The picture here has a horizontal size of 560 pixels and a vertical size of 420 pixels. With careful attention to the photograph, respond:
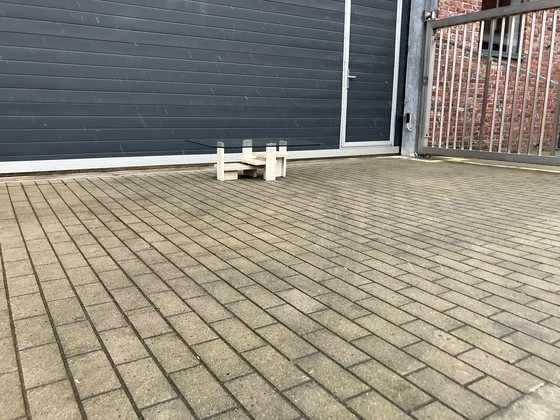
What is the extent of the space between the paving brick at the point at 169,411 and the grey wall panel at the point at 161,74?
571cm

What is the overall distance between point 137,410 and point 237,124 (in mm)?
6567

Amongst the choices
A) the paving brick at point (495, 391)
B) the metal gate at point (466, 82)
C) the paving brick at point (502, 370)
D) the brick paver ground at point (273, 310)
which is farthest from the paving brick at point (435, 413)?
the metal gate at point (466, 82)

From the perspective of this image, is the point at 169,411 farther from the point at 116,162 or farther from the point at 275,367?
the point at 116,162

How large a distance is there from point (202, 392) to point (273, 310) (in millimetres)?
737

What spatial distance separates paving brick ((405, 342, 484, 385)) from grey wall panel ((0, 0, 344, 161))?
5.91m

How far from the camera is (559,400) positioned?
1.71 metres

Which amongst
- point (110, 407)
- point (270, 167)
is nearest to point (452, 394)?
point (110, 407)

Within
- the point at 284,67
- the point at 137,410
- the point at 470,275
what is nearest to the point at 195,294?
the point at 137,410

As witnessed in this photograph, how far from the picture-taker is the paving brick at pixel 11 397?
1604 mm

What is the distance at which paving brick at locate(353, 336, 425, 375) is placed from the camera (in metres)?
1.91

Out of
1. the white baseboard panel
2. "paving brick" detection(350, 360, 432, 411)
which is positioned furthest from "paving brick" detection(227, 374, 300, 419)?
the white baseboard panel

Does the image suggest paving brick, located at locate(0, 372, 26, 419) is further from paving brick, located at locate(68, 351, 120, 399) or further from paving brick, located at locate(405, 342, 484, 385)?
paving brick, located at locate(405, 342, 484, 385)

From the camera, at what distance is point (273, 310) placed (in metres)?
2.41

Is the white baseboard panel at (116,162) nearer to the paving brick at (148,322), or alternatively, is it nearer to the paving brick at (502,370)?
the paving brick at (148,322)
